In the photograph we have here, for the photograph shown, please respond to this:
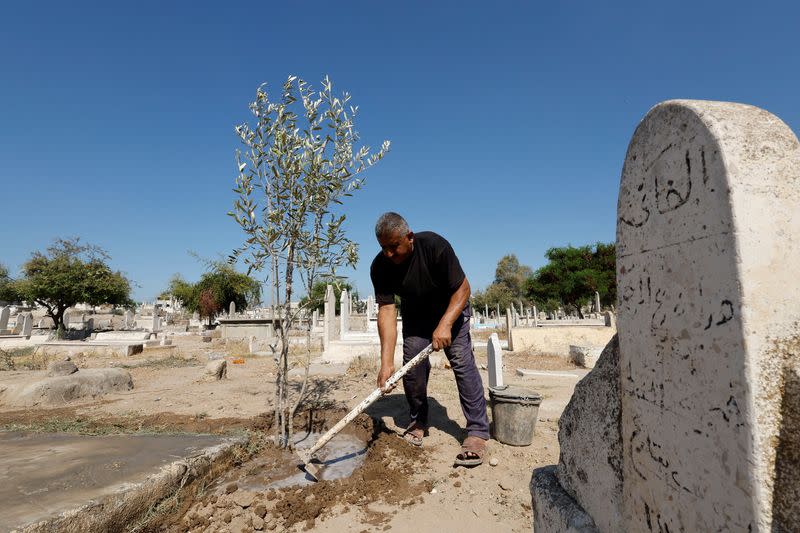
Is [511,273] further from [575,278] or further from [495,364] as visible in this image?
[495,364]

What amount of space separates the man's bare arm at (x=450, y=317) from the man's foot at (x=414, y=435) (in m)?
1.11

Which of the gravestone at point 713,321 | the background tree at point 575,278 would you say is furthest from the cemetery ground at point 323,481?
the background tree at point 575,278

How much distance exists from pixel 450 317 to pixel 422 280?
444 mm

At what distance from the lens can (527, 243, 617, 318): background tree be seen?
3397cm

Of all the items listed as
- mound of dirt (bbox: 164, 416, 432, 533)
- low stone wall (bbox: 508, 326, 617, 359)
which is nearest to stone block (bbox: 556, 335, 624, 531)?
mound of dirt (bbox: 164, 416, 432, 533)

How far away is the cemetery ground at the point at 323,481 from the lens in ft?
8.25

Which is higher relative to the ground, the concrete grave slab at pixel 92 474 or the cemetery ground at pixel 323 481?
the concrete grave slab at pixel 92 474

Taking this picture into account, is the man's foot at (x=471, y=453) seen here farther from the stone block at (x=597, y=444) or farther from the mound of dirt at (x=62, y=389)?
the mound of dirt at (x=62, y=389)

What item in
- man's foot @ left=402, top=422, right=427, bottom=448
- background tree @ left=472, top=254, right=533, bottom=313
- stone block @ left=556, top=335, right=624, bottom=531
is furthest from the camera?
background tree @ left=472, top=254, right=533, bottom=313

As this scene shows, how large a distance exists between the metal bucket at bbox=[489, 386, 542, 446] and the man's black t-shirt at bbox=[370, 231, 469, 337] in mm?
949

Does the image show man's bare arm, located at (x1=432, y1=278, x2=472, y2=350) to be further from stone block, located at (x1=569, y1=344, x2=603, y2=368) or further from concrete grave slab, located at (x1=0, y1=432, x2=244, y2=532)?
stone block, located at (x1=569, y1=344, x2=603, y2=368)

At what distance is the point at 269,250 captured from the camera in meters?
3.89

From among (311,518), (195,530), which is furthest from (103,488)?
(311,518)

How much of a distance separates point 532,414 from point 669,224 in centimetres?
304
